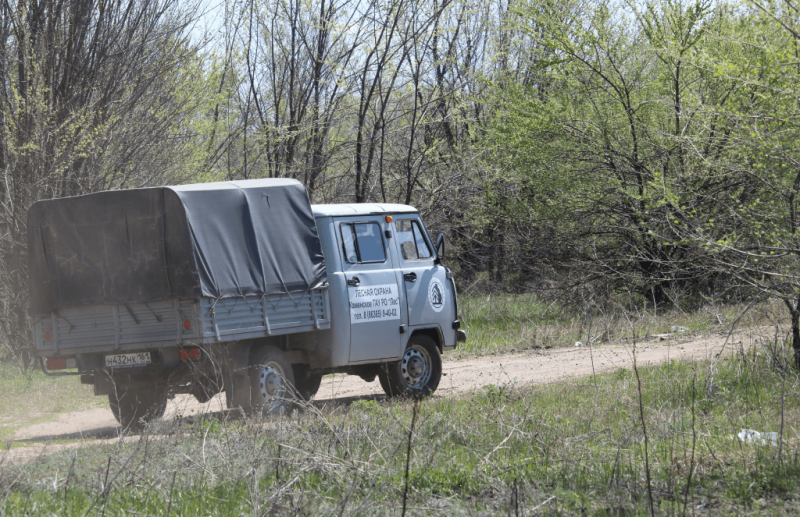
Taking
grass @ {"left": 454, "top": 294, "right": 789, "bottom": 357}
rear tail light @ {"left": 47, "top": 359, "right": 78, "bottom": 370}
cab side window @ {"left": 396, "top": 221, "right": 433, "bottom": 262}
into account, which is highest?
cab side window @ {"left": 396, "top": 221, "right": 433, "bottom": 262}

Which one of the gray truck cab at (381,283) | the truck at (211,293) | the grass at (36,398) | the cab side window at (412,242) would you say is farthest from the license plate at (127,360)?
the cab side window at (412,242)

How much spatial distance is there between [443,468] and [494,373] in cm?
658

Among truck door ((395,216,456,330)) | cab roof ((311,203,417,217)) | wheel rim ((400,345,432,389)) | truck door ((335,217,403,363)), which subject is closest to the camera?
truck door ((335,217,403,363))

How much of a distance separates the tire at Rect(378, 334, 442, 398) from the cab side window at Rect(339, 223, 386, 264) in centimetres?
119

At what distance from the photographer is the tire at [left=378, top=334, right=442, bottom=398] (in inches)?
383

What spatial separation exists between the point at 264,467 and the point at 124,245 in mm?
3814

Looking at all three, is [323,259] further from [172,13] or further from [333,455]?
[172,13]

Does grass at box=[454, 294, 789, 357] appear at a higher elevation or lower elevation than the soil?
lower

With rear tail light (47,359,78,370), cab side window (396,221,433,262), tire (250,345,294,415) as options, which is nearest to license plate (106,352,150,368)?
rear tail light (47,359,78,370)

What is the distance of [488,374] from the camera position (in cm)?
1166

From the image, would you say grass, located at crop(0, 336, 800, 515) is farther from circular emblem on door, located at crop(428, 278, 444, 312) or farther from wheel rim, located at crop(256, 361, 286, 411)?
circular emblem on door, located at crop(428, 278, 444, 312)

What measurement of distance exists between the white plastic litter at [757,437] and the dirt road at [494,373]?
10.8 feet

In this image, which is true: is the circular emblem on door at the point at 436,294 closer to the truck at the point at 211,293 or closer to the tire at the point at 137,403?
the truck at the point at 211,293

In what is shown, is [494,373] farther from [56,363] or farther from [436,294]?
[56,363]
